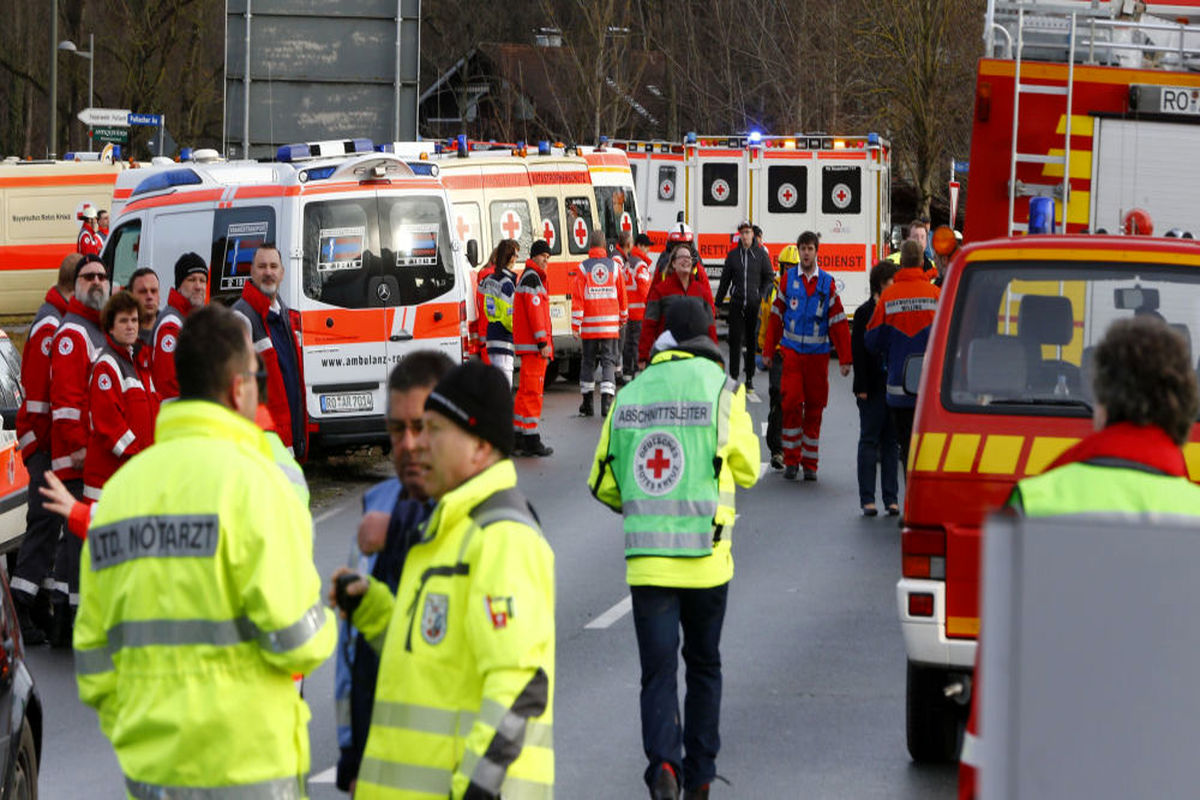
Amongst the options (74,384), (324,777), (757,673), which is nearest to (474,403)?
(324,777)

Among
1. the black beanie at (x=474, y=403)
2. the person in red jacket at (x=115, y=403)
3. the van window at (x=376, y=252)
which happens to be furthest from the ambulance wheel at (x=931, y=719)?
the van window at (x=376, y=252)

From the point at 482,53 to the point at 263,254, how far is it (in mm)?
55815

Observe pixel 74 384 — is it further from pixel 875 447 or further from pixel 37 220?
pixel 37 220

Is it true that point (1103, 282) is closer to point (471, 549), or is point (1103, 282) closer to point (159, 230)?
point (471, 549)

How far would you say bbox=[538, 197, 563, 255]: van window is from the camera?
24.5 meters

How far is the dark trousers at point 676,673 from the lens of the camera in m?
7.14

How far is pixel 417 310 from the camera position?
1639cm

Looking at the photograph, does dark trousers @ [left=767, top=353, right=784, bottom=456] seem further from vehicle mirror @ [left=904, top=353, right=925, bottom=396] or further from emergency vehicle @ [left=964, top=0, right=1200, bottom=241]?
vehicle mirror @ [left=904, top=353, right=925, bottom=396]

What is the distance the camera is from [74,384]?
10.3 metres

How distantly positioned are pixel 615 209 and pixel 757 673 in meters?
18.2

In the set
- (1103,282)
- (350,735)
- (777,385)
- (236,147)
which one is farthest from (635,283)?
(350,735)

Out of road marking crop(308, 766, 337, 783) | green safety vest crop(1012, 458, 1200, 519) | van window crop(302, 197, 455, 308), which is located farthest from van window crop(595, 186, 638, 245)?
green safety vest crop(1012, 458, 1200, 519)

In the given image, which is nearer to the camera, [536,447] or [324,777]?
[324,777]

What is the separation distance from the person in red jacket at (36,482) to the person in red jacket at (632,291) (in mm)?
13933
